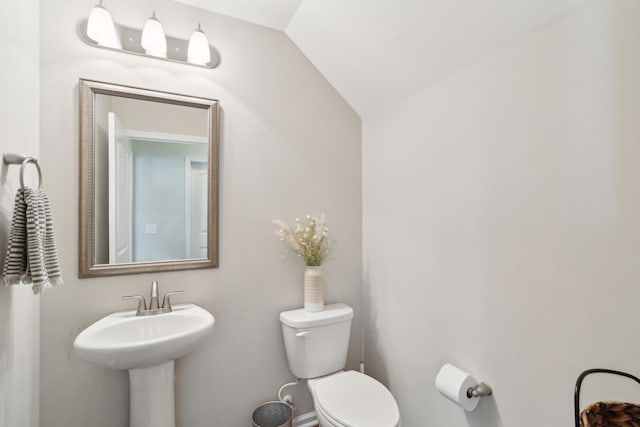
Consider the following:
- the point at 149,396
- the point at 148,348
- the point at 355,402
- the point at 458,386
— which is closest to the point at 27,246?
the point at 148,348

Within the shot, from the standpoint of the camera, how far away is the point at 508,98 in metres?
1.17

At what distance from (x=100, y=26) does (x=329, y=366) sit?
2011 millimetres

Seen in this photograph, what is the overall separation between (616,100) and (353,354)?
183cm

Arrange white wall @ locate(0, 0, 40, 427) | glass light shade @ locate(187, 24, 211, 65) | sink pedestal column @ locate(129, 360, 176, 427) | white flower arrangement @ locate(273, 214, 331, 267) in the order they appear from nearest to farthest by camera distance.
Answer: white wall @ locate(0, 0, 40, 427) < sink pedestal column @ locate(129, 360, 176, 427) < glass light shade @ locate(187, 24, 211, 65) < white flower arrangement @ locate(273, 214, 331, 267)

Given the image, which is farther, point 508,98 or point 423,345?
point 423,345

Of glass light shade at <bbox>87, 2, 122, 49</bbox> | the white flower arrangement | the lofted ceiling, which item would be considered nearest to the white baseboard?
the white flower arrangement

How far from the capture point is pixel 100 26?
1365 millimetres

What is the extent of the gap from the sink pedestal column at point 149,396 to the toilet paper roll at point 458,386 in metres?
1.22

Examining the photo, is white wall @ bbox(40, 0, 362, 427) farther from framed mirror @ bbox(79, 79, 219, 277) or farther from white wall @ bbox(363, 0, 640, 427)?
white wall @ bbox(363, 0, 640, 427)

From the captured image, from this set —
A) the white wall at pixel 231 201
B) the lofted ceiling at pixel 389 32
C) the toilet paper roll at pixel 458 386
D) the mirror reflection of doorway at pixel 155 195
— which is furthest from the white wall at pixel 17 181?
the toilet paper roll at pixel 458 386

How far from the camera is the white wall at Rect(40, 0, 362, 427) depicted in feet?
4.47

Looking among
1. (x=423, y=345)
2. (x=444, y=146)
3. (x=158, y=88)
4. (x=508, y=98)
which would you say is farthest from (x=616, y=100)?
(x=158, y=88)

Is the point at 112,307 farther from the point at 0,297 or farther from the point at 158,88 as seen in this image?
Answer: the point at 158,88

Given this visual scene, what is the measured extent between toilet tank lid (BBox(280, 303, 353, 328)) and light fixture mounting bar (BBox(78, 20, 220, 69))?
1424 mm
